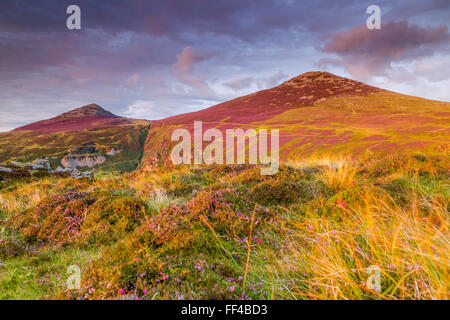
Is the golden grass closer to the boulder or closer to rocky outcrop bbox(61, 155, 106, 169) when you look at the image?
the boulder

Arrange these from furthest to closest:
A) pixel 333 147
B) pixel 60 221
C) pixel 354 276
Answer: pixel 333 147 < pixel 60 221 < pixel 354 276

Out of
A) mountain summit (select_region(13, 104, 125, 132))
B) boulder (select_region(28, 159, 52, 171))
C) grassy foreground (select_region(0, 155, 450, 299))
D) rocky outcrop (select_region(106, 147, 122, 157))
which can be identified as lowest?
grassy foreground (select_region(0, 155, 450, 299))

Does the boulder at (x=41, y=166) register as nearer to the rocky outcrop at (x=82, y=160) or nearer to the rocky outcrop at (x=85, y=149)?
the rocky outcrop at (x=82, y=160)

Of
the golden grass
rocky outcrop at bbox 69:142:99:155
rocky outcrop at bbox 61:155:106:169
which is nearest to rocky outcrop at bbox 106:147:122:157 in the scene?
rocky outcrop at bbox 61:155:106:169

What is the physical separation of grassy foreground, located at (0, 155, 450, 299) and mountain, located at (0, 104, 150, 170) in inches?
2050

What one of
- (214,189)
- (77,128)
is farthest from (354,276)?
(77,128)

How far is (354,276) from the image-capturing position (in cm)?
192

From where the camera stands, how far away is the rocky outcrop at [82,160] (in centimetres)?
5741

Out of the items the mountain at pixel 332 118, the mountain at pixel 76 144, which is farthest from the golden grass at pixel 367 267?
the mountain at pixel 76 144

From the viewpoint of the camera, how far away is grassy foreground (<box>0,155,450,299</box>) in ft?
5.84

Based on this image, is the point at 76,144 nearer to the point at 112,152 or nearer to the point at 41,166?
the point at 112,152

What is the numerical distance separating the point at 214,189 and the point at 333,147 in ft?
59.0
